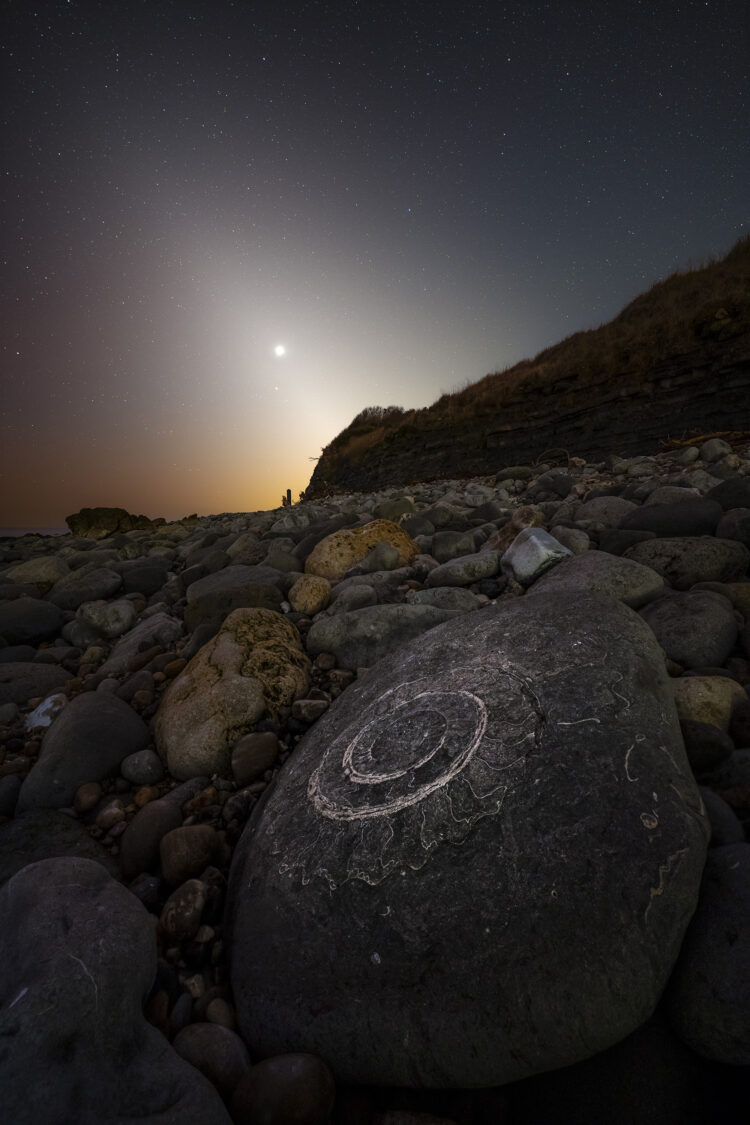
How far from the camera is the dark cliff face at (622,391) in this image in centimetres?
891

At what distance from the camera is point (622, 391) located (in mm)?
10141

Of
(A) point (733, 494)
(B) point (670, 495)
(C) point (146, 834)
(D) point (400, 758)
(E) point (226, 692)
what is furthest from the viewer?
(B) point (670, 495)

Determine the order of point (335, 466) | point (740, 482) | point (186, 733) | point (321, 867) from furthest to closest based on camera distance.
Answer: point (335, 466) < point (740, 482) < point (186, 733) < point (321, 867)

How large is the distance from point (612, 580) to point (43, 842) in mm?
2966

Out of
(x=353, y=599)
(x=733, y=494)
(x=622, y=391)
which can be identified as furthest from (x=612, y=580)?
(x=622, y=391)

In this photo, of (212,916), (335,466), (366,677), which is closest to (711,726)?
(366,677)

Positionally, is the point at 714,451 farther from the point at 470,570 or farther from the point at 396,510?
the point at 470,570

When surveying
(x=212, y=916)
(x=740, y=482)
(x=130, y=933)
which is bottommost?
(x=212, y=916)

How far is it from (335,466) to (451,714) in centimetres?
1954

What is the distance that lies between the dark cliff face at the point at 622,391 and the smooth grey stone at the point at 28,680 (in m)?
10.9

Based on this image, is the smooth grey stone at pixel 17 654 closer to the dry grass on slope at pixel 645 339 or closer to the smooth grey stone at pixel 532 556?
the smooth grey stone at pixel 532 556

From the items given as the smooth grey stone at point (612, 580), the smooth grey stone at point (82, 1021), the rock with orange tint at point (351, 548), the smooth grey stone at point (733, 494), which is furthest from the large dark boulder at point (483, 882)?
the smooth grey stone at point (733, 494)

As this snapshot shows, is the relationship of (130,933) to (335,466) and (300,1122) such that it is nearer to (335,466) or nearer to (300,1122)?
(300,1122)

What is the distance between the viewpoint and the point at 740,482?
11.9ft
